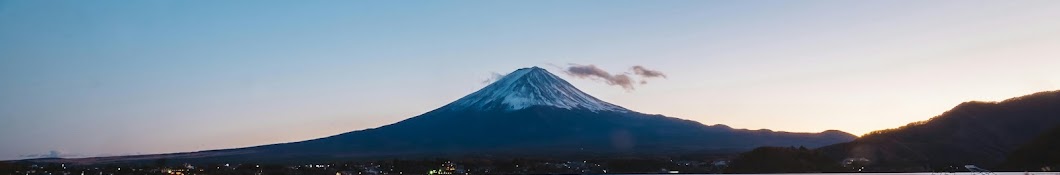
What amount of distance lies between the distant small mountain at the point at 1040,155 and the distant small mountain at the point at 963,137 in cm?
1661

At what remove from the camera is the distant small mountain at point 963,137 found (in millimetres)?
166250

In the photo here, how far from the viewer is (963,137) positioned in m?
172

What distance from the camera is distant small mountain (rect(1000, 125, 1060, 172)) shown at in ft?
440

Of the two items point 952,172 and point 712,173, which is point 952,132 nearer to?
point 952,172

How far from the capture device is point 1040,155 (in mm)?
137125

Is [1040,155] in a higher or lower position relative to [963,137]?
lower

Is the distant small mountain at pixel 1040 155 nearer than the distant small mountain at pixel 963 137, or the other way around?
the distant small mountain at pixel 1040 155

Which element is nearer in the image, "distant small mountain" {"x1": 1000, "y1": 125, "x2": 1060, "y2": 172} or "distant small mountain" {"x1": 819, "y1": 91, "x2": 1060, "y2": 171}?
"distant small mountain" {"x1": 1000, "y1": 125, "x2": 1060, "y2": 172}

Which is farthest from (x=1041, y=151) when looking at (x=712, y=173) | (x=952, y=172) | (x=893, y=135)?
(x=712, y=173)

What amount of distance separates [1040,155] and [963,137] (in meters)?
35.3

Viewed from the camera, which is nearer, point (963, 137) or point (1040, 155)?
point (1040, 155)

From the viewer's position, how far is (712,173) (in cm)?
19362

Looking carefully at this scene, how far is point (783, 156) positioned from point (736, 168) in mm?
8358

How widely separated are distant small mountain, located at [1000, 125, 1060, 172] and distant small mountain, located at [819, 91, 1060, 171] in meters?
16.6
